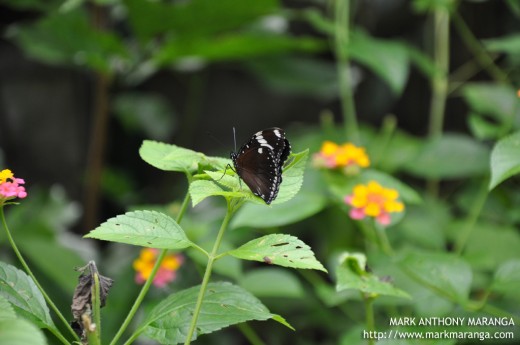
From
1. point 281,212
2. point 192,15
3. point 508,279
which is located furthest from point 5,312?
point 192,15

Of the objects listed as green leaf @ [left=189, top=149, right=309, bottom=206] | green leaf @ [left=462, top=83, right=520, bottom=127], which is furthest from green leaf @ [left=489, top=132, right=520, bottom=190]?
green leaf @ [left=462, top=83, right=520, bottom=127]

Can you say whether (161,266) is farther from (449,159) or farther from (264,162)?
(449,159)

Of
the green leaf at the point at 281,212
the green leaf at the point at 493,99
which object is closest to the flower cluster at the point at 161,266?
the green leaf at the point at 281,212

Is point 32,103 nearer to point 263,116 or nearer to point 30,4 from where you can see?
point 30,4

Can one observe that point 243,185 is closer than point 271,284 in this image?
Yes

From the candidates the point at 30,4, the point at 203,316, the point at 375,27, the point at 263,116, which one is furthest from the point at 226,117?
the point at 203,316

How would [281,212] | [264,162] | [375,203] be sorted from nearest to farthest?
1. [264,162]
2. [375,203]
3. [281,212]

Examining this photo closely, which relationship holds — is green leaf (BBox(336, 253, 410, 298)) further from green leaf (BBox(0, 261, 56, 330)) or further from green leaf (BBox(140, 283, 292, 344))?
green leaf (BBox(0, 261, 56, 330))
